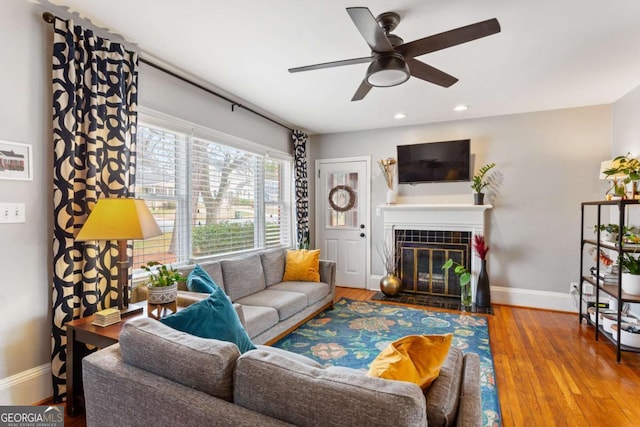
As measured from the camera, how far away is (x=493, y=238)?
415cm

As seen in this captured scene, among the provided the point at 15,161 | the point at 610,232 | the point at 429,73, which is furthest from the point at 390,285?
the point at 15,161

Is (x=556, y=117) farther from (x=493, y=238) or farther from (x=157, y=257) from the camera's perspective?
(x=157, y=257)

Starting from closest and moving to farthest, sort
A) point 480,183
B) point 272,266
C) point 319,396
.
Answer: point 319,396
point 272,266
point 480,183

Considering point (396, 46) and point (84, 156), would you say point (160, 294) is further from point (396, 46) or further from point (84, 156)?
point (396, 46)

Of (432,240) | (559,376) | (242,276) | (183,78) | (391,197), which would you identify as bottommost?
(559,376)

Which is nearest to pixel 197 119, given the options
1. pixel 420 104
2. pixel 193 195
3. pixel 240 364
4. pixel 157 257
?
pixel 193 195

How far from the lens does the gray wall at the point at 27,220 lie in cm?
183

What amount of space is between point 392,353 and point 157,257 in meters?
2.43

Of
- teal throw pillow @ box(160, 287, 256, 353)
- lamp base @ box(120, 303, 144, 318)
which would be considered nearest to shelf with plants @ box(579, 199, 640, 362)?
teal throw pillow @ box(160, 287, 256, 353)

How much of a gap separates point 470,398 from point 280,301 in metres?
2.10

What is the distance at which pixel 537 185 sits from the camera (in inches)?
155

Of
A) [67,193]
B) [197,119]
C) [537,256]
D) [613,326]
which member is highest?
[197,119]
